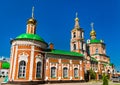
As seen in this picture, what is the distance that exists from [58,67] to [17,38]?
9521 millimetres

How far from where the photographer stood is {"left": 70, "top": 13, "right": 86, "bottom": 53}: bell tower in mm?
42594

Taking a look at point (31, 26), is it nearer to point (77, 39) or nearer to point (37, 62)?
point (37, 62)

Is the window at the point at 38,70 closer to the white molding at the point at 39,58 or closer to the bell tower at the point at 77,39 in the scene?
the white molding at the point at 39,58

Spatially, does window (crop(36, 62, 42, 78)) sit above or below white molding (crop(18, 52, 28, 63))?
below

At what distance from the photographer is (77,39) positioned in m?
43.1

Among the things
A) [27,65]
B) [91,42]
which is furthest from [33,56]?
[91,42]

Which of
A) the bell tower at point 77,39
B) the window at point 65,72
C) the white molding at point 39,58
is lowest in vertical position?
the window at point 65,72

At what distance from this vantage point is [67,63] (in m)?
32.3

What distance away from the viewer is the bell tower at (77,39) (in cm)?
4259

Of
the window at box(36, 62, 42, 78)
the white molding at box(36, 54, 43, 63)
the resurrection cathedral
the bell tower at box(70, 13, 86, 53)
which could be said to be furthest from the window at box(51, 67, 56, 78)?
the bell tower at box(70, 13, 86, 53)

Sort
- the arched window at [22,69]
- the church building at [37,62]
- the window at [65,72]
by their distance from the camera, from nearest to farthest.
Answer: the arched window at [22,69], the church building at [37,62], the window at [65,72]

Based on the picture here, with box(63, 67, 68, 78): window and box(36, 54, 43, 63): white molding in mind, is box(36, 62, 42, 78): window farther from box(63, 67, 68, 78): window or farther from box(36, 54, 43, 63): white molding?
box(63, 67, 68, 78): window

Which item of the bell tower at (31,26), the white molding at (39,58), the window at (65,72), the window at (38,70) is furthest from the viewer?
the bell tower at (31,26)

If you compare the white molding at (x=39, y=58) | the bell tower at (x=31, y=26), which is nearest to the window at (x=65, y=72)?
the white molding at (x=39, y=58)
